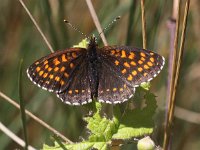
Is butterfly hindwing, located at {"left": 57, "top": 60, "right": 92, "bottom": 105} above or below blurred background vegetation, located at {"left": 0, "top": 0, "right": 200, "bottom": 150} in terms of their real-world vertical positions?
above

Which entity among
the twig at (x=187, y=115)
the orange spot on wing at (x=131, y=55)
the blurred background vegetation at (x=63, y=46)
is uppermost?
the orange spot on wing at (x=131, y=55)

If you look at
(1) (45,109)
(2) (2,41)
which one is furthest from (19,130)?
(2) (2,41)

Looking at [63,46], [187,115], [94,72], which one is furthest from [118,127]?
[187,115]

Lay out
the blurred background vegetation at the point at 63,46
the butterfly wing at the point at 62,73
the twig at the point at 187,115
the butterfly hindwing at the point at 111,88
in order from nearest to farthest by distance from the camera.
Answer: the butterfly hindwing at the point at 111,88 → the butterfly wing at the point at 62,73 → the blurred background vegetation at the point at 63,46 → the twig at the point at 187,115

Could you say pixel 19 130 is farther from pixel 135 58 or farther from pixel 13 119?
pixel 135 58

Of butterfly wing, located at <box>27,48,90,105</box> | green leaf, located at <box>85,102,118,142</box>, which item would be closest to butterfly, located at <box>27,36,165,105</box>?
butterfly wing, located at <box>27,48,90,105</box>

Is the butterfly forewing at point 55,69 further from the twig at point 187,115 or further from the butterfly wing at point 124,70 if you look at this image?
the twig at point 187,115

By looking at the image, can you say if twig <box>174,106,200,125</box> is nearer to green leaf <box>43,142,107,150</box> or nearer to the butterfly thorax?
the butterfly thorax

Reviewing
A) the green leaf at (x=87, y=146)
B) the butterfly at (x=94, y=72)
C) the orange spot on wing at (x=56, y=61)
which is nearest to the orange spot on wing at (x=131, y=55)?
the butterfly at (x=94, y=72)
